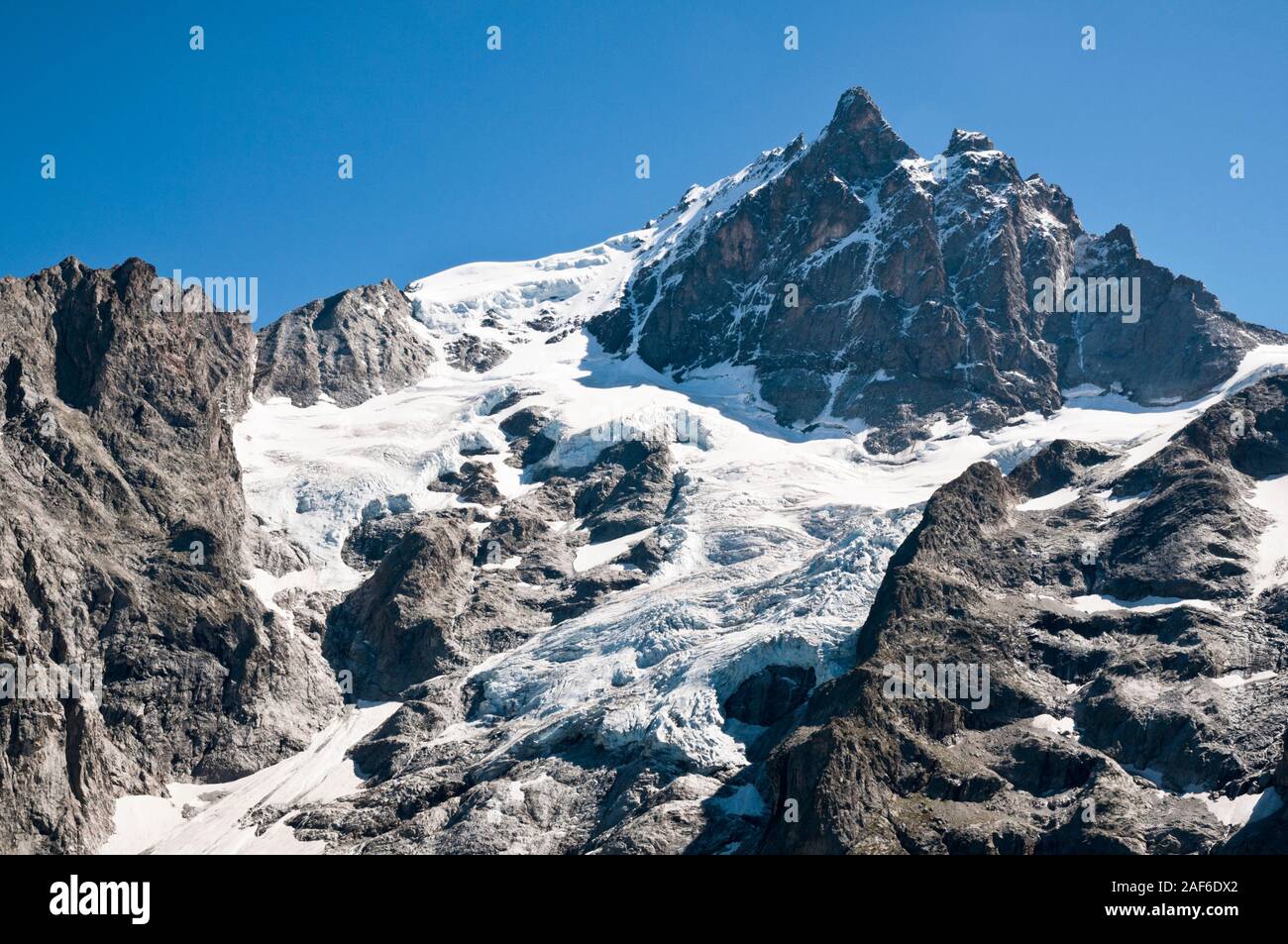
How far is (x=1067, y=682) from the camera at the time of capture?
162750 mm

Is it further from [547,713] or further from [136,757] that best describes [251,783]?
[547,713]

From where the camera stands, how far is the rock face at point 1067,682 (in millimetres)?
137875

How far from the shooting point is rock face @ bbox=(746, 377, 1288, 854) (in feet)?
452

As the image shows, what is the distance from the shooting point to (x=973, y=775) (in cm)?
14475

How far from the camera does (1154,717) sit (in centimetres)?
14950

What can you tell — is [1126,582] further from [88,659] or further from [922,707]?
[88,659]

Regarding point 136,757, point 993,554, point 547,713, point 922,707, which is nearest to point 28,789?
point 136,757

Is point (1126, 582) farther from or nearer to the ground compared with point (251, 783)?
farther from the ground
